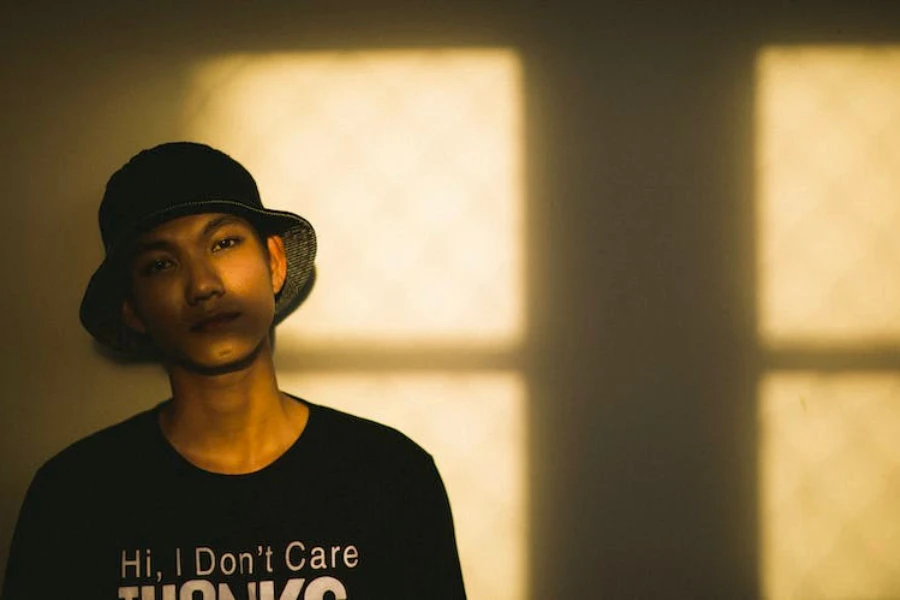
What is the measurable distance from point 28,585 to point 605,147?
1.18m

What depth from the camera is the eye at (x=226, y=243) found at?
107 centimetres

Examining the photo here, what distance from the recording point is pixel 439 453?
1.26 m

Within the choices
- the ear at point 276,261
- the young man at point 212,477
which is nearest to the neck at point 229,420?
the young man at point 212,477

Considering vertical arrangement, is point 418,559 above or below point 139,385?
below

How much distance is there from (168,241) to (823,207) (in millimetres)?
1117

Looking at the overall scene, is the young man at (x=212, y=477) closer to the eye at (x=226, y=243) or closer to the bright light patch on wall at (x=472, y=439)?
the eye at (x=226, y=243)

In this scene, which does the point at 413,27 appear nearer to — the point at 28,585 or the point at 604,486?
the point at 604,486

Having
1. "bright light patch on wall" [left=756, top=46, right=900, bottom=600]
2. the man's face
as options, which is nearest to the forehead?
the man's face

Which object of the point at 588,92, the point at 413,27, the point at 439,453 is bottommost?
the point at 439,453

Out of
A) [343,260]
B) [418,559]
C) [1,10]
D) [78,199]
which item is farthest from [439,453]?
[1,10]

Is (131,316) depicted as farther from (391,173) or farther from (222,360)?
(391,173)

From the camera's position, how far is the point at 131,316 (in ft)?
3.67

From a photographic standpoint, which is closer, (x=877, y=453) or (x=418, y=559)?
(x=418, y=559)

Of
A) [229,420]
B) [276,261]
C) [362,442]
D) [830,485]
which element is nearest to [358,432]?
[362,442]
